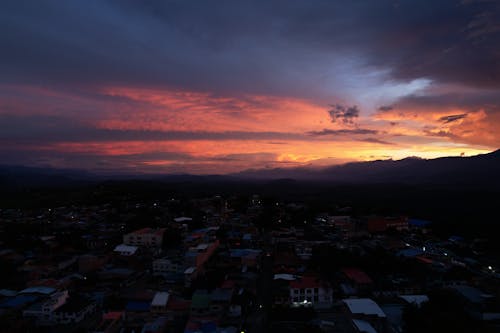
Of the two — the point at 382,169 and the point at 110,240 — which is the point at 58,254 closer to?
the point at 110,240

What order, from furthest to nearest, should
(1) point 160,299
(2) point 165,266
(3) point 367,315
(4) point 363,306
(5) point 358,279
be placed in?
(2) point 165,266 < (5) point 358,279 < (1) point 160,299 < (4) point 363,306 < (3) point 367,315

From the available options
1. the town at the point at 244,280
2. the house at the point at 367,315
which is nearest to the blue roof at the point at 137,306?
the town at the point at 244,280

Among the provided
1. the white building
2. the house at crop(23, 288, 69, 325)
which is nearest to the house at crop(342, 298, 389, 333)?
the white building

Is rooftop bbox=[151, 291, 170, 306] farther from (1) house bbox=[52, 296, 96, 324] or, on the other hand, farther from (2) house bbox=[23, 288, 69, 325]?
(2) house bbox=[23, 288, 69, 325]

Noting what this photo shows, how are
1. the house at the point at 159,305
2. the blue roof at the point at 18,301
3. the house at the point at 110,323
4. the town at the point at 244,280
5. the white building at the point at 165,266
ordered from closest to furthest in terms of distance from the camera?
1. the house at the point at 110,323
2. the town at the point at 244,280
3. the house at the point at 159,305
4. the blue roof at the point at 18,301
5. the white building at the point at 165,266

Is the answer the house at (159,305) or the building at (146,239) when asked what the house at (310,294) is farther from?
the building at (146,239)

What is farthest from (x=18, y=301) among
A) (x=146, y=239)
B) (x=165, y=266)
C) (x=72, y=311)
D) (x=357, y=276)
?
(x=357, y=276)

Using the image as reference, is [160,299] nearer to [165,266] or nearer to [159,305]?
[159,305]
